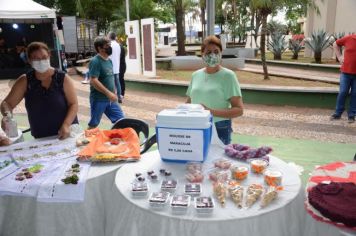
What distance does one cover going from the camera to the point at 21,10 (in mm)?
11344

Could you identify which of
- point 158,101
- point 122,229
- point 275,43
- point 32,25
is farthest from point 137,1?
point 122,229

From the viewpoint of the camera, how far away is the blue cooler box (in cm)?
204

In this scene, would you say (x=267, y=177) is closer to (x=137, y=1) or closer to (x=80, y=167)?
(x=80, y=167)

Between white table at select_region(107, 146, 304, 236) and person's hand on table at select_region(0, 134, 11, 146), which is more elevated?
person's hand on table at select_region(0, 134, 11, 146)

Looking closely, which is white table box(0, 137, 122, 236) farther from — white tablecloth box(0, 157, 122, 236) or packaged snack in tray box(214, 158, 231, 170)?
packaged snack in tray box(214, 158, 231, 170)

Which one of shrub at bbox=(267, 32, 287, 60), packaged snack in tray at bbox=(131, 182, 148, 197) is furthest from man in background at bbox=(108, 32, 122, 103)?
shrub at bbox=(267, 32, 287, 60)

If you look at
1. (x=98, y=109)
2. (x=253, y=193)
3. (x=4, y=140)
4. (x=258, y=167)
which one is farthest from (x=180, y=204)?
(x=98, y=109)

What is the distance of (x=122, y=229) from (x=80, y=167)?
24.6 inches

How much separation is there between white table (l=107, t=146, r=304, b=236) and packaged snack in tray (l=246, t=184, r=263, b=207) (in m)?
0.03

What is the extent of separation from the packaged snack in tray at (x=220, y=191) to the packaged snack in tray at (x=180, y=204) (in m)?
0.17

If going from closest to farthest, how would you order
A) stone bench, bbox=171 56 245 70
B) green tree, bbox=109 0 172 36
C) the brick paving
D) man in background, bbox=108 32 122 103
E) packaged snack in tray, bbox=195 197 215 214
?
packaged snack in tray, bbox=195 197 215 214 < the brick paving < man in background, bbox=108 32 122 103 < stone bench, bbox=171 56 245 70 < green tree, bbox=109 0 172 36

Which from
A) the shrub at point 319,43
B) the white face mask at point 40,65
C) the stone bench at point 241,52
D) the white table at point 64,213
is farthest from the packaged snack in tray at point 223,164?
the stone bench at point 241,52

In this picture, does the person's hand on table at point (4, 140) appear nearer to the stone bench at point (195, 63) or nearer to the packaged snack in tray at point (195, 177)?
the packaged snack in tray at point (195, 177)

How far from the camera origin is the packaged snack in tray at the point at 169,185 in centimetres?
188
